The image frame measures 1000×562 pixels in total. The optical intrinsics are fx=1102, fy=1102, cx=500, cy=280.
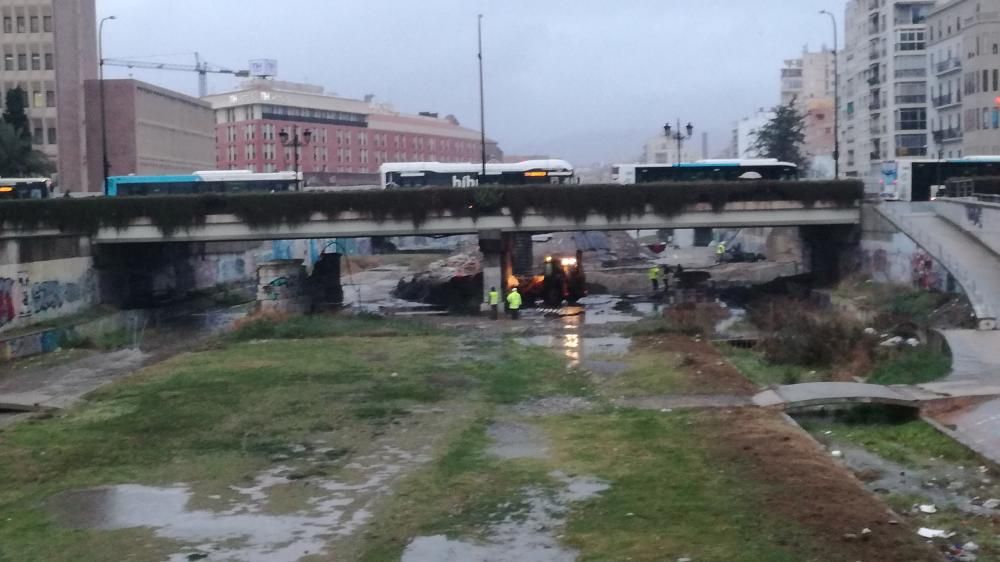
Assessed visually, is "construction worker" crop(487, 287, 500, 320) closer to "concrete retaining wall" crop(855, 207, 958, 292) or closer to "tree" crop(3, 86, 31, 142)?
"concrete retaining wall" crop(855, 207, 958, 292)

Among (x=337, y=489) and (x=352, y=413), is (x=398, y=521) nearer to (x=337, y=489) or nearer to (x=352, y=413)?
(x=337, y=489)

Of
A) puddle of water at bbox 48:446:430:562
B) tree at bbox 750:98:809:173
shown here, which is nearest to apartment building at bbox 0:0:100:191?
tree at bbox 750:98:809:173

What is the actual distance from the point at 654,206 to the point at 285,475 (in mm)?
33236

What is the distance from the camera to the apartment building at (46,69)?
81562 millimetres

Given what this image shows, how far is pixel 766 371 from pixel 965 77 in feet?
163

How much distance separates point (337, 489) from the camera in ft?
49.4

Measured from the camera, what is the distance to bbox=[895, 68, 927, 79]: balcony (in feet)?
269

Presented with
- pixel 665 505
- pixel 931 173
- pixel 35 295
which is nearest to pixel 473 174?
pixel 931 173

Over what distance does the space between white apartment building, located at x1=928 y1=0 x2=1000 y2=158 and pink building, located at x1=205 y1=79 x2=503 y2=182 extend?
2583 inches

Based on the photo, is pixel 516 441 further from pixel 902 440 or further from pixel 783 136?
pixel 783 136

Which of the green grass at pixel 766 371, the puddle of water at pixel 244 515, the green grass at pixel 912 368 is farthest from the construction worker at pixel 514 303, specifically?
the puddle of water at pixel 244 515

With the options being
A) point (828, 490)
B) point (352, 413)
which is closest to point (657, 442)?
point (828, 490)

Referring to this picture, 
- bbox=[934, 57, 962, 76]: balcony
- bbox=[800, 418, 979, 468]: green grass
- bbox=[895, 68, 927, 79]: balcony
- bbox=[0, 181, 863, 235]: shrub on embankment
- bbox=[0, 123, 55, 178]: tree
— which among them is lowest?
bbox=[800, 418, 979, 468]: green grass

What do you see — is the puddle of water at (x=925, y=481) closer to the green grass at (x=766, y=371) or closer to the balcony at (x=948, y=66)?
the green grass at (x=766, y=371)
